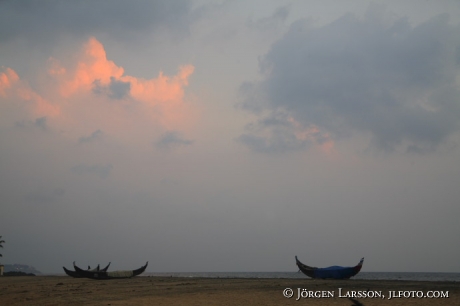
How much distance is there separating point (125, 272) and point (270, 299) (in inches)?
1087

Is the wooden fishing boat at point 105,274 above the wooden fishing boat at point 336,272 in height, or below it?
below

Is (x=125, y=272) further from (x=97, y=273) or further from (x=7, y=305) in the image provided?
(x=7, y=305)

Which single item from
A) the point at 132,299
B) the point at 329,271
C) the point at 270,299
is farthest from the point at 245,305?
the point at 329,271

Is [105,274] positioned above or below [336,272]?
below

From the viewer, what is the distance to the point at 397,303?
1662 cm

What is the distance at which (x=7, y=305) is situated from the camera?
17438 mm

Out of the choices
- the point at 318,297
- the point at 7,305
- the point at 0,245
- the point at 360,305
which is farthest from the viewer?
the point at 0,245

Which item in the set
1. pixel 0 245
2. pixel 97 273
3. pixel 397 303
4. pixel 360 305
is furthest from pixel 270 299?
pixel 0 245

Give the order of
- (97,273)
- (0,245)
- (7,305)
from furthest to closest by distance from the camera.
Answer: (0,245) → (97,273) → (7,305)

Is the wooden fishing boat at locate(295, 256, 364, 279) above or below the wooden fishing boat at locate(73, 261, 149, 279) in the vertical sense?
above

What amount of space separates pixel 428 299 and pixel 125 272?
31790 millimetres

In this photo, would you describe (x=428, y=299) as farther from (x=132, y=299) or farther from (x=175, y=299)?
(x=132, y=299)

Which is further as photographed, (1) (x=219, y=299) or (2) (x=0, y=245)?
(2) (x=0, y=245)

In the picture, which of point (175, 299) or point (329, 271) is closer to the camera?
point (175, 299)
